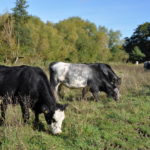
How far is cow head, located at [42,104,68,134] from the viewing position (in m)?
5.10

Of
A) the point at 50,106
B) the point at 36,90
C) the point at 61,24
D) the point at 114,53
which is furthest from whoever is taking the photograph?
the point at 114,53

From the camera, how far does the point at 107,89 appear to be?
31.0ft

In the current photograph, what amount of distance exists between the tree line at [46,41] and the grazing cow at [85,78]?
31.8 ft

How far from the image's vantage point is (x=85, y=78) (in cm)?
927

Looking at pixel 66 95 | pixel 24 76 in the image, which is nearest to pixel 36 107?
pixel 24 76

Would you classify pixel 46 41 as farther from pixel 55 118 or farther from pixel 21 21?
pixel 55 118

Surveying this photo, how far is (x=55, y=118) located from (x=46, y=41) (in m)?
30.3

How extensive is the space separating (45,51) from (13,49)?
14151 millimetres

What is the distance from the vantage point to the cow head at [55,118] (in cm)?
510

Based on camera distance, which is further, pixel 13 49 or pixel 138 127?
pixel 13 49

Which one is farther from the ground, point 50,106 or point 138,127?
point 50,106

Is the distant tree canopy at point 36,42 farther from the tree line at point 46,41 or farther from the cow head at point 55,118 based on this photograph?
the cow head at point 55,118

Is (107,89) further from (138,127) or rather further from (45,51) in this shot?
(45,51)

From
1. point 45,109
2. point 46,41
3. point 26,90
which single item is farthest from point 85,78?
point 46,41
